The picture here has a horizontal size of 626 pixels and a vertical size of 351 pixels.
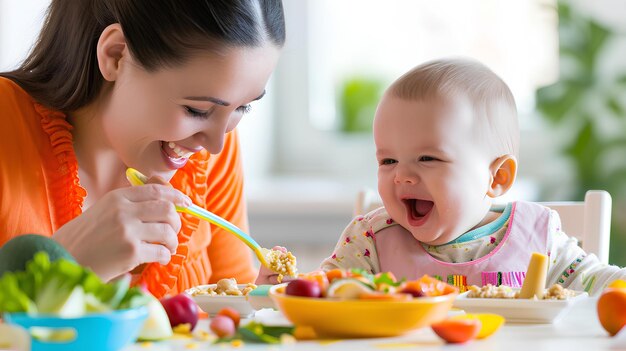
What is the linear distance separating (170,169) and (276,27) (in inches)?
11.6

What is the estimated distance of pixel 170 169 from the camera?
1432 mm

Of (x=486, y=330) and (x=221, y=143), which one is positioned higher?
(x=221, y=143)

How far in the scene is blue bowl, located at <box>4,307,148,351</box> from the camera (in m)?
0.69

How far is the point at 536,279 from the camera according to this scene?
1000mm

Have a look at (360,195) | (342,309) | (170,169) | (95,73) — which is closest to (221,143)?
(170,169)

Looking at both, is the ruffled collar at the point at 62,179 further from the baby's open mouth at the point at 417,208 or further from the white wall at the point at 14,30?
the white wall at the point at 14,30

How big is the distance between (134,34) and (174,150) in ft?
0.65

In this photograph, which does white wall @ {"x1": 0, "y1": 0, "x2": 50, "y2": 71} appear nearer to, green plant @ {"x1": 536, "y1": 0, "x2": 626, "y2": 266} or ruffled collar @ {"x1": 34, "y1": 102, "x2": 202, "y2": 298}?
ruffled collar @ {"x1": 34, "y1": 102, "x2": 202, "y2": 298}

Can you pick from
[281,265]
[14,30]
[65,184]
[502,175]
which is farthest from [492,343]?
[14,30]

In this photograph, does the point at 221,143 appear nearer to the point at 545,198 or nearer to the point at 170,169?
the point at 170,169

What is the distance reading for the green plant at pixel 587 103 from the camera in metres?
2.96

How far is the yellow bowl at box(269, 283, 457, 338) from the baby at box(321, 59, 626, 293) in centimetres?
50

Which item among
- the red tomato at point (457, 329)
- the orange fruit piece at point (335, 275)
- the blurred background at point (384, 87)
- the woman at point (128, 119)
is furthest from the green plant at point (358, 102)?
the red tomato at point (457, 329)

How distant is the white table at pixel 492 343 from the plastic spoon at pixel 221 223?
0.21 meters
